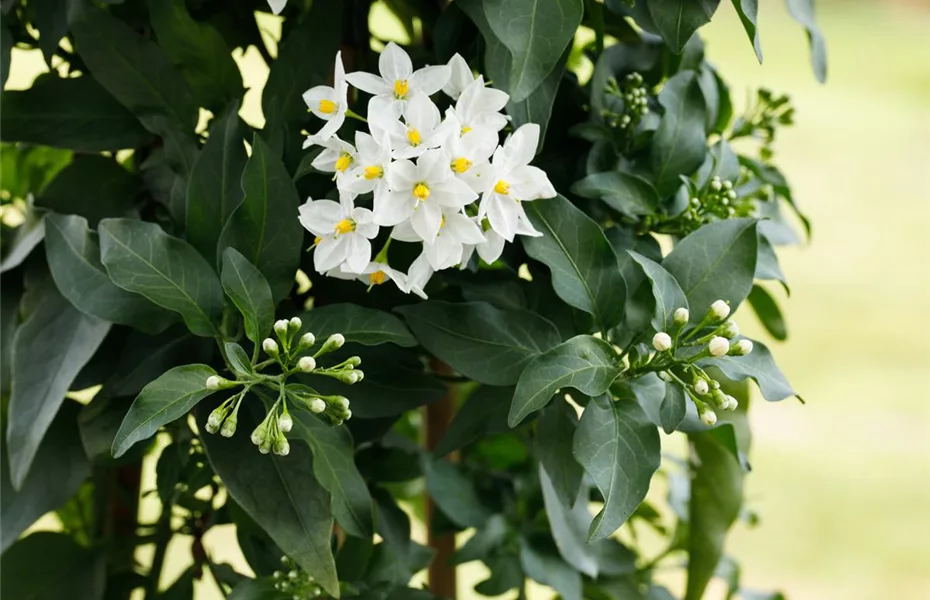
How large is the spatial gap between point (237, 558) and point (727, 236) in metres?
1.40

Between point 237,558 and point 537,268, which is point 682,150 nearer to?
point 537,268

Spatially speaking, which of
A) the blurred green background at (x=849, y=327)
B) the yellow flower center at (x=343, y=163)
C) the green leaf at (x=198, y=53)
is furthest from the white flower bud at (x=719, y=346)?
the blurred green background at (x=849, y=327)

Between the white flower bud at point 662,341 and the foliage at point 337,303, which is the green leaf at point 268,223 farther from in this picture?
the white flower bud at point 662,341

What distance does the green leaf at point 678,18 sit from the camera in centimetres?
59

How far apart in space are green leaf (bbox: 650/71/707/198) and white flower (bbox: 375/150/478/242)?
0.65 feet

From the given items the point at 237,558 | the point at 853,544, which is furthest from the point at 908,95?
the point at 237,558

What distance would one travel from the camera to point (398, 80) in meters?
0.57

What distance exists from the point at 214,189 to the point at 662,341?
28cm

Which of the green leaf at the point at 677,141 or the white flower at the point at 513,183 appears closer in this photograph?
the white flower at the point at 513,183

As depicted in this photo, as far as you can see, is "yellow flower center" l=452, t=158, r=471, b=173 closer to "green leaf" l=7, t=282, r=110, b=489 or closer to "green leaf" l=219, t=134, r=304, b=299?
"green leaf" l=219, t=134, r=304, b=299

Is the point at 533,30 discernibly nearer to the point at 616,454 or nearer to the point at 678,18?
the point at 678,18

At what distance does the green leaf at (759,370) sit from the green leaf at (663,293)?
33mm

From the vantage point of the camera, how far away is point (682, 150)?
681 mm

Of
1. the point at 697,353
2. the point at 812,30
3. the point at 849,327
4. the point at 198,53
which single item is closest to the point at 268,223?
the point at 198,53
